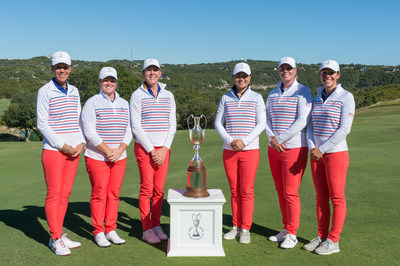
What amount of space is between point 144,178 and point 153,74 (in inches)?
52.9

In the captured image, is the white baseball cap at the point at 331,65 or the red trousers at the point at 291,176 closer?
the white baseball cap at the point at 331,65

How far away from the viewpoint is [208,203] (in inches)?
178

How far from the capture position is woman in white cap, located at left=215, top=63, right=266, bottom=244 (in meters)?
4.88

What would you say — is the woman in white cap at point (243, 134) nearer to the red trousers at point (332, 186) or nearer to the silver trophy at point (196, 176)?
the silver trophy at point (196, 176)

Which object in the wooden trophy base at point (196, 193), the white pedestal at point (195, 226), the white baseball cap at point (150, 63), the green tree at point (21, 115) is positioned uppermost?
the white baseball cap at point (150, 63)

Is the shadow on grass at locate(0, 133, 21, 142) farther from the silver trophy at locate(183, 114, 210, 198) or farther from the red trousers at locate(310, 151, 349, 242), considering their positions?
the red trousers at locate(310, 151, 349, 242)

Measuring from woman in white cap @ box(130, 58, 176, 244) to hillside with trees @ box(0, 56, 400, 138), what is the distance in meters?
16.0

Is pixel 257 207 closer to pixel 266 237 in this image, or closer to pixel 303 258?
pixel 266 237

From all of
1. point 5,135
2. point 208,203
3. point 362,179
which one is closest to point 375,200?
point 362,179

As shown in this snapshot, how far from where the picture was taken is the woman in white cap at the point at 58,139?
4.48 meters

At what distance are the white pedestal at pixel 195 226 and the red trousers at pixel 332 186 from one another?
4.07 feet

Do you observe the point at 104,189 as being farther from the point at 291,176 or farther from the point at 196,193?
the point at 291,176

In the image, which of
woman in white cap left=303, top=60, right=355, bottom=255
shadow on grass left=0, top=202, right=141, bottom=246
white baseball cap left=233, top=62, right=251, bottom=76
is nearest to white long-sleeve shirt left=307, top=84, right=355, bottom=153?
woman in white cap left=303, top=60, right=355, bottom=255

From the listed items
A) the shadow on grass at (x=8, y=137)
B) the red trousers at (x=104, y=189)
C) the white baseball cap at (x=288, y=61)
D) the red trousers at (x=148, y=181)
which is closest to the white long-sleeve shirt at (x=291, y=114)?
the white baseball cap at (x=288, y=61)
